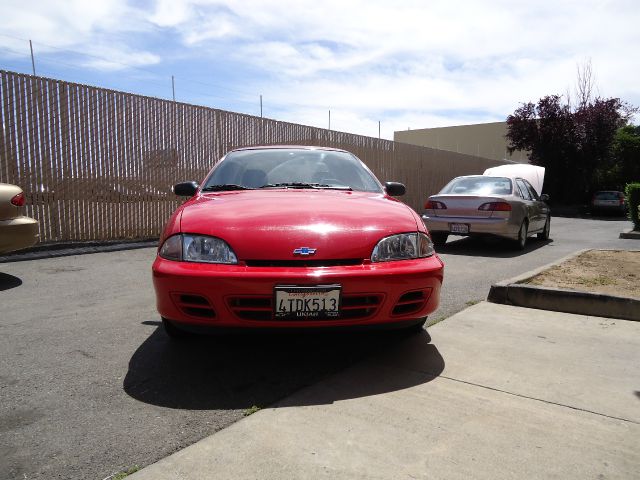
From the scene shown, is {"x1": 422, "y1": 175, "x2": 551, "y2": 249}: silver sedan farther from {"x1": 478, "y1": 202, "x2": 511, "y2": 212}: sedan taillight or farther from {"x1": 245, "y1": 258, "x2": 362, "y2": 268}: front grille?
{"x1": 245, "y1": 258, "x2": 362, "y2": 268}: front grille

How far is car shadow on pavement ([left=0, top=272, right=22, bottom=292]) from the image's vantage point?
5129mm

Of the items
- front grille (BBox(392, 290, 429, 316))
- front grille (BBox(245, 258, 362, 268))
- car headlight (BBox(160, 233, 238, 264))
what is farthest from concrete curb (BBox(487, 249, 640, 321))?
car headlight (BBox(160, 233, 238, 264))

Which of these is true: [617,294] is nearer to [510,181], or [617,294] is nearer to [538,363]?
[538,363]

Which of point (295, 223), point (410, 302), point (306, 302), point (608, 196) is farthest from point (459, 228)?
point (608, 196)

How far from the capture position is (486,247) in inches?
358

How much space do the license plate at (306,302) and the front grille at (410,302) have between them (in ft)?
1.30

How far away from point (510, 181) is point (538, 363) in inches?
250

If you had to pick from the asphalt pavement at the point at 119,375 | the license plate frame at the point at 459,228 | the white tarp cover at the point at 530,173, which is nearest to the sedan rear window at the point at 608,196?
the white tarp cover at the point at 530,173

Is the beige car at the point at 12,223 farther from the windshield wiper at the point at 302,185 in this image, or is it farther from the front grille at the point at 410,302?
the front grille at the point at 410,302

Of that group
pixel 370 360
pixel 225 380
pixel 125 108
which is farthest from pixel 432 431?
pixel 125 108

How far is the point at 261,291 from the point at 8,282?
4.16 m

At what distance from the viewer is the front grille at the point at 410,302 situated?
280 cm

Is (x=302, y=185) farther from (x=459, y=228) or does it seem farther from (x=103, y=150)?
(x=103, y=150)

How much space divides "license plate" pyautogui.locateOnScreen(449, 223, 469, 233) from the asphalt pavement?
138 inches
